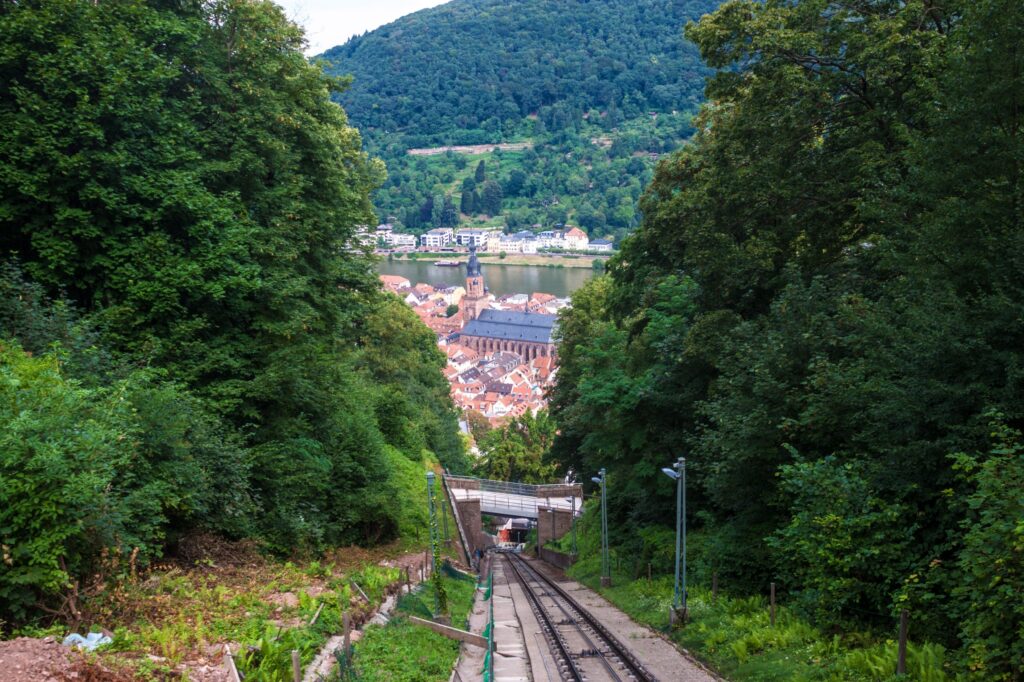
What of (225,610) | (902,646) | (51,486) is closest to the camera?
(51,486)

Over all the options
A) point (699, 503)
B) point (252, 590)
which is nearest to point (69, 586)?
point (252, 590)

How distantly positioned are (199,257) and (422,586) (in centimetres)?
776

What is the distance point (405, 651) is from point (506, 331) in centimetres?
12381

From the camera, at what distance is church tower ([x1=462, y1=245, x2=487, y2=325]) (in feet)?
471

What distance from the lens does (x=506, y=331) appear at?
442 feet

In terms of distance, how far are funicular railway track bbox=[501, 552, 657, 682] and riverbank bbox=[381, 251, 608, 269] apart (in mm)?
152108

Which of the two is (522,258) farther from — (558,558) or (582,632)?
(582,632)

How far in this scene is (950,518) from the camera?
389 inches

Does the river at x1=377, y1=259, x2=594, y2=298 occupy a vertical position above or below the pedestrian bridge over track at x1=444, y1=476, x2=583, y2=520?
above

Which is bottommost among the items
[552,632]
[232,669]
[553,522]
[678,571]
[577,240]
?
[553,522]

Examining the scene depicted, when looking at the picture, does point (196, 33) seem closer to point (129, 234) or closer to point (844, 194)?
point (129, 234)

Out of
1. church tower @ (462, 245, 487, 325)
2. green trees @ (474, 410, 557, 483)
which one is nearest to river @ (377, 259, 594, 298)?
church tower @ (462, 245, 487, 325)

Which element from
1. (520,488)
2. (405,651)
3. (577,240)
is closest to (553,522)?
(520,488)

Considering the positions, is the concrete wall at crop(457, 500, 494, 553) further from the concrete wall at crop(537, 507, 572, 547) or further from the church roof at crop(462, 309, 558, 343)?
the church roof at crop(462, 309, 558, 343)
